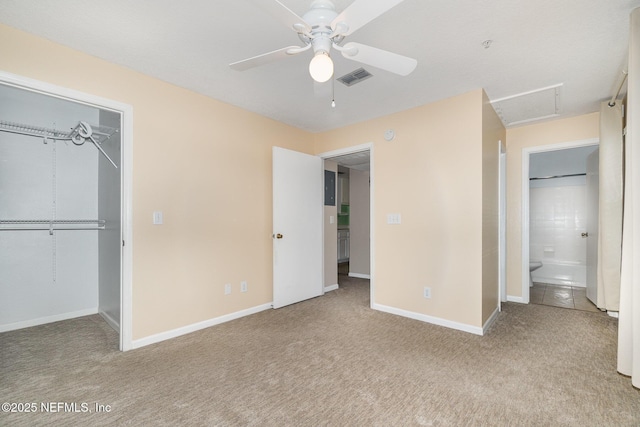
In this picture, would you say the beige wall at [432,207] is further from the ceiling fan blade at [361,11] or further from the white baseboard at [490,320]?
the ceiling fan blade at [361,11]

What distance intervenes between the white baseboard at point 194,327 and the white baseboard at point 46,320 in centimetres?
151

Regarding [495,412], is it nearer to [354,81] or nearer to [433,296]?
[433,296]

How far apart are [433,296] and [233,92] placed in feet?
9.98

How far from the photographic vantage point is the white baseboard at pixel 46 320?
300 centimetres

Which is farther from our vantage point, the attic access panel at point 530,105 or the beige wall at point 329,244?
the beige wall at point 329,244

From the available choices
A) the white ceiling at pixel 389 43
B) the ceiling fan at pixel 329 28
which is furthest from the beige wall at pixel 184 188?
the ceiling fan at pixel 329 28

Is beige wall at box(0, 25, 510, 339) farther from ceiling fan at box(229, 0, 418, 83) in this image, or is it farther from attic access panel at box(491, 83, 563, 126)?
ceiling fan at box(229, 0, 418, 83)

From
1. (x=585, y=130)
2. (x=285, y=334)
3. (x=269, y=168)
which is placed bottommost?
(x=285, y=334)

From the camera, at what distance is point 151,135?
8.93 ft

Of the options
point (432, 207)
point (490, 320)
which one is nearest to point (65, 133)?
point (432, 207)

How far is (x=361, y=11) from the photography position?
135 centimetres

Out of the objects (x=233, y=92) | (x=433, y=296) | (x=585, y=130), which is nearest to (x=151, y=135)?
(x=233, y=92)

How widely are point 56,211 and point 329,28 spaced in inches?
144

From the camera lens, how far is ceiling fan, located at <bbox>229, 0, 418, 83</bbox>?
1321 mm
